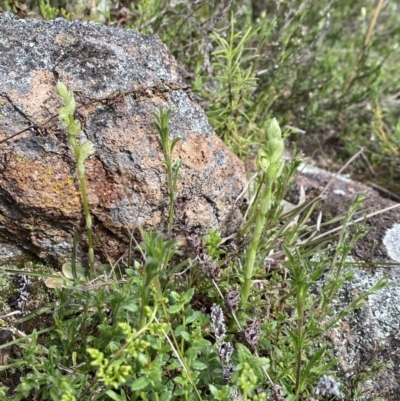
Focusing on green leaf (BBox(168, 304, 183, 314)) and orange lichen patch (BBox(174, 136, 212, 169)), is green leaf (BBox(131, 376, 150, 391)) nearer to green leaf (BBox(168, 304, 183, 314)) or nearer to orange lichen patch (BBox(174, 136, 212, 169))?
green leaf (BBox(168, 304, 183, 314))

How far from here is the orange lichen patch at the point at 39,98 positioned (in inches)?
62.4

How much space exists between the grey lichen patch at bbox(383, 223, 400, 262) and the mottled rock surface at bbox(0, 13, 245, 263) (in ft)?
2.07

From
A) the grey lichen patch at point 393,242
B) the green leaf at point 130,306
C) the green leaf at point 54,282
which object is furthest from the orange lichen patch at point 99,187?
the grey lichen patch at point 393,242

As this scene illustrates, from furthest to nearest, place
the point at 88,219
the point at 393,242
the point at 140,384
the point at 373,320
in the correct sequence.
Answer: the point at 393,242 → the point at 373,320 → the point at 88,219 → the point at 140,384

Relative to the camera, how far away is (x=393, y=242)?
197 centimetres

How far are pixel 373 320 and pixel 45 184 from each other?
44.4 inches

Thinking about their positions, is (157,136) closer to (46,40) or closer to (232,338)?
(46,40)

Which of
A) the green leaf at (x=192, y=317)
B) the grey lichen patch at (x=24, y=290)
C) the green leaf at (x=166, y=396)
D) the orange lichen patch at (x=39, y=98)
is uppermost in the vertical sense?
the orange lichen patch at (x=39, y=98)

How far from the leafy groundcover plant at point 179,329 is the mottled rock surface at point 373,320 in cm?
8

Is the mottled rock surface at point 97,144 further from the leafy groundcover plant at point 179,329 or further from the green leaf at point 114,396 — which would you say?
the green leaf at point 114,396

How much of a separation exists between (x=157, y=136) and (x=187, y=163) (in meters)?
0.13

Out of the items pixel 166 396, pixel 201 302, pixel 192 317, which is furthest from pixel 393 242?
pixel 166 396

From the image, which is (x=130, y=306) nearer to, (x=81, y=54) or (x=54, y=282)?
(x=54, y=282)

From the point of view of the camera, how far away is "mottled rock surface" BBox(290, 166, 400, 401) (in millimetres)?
1543
